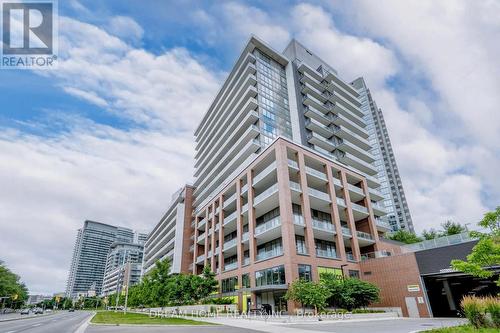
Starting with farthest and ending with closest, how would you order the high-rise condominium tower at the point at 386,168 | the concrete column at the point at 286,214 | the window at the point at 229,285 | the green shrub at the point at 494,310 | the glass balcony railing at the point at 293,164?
the high-rise condominium tower at the point at 386,168, the window at the point at 229,285, the glass balcony railing at the point at 293,164, the concrete column at the point at 286,214, the green shrub at the point at 494,310

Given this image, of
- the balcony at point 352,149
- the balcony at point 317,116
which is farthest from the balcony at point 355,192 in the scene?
the balcony at point 317,116

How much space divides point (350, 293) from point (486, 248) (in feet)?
48.9

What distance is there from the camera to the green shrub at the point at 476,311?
495 inches

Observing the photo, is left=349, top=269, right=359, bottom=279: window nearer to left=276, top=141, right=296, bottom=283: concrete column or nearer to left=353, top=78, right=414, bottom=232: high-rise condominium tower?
left=276, top=141, right=296, bottom=283: concrete column

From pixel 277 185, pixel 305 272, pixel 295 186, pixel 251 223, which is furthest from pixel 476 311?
pixel 251 223

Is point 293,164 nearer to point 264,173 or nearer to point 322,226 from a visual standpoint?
point 264,173

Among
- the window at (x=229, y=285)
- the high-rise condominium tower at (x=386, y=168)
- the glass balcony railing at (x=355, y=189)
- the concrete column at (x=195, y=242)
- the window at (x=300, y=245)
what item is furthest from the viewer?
the high-rise condominium tower at (x=386, y=168)

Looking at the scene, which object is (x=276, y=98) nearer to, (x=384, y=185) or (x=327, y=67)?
(x=327, y=67)

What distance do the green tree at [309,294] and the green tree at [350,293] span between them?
1.87 m

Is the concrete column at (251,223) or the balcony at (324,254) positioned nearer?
the balcony at (324,254)

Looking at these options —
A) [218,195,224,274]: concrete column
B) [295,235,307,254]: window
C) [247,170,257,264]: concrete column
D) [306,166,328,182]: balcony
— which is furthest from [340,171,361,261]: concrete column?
[218,195,224,274]: concrete column

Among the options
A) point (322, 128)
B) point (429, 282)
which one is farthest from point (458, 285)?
point (322, 128)

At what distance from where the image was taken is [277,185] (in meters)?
37.0

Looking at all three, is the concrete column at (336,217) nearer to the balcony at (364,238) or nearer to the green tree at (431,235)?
the balcony at (364,238)
